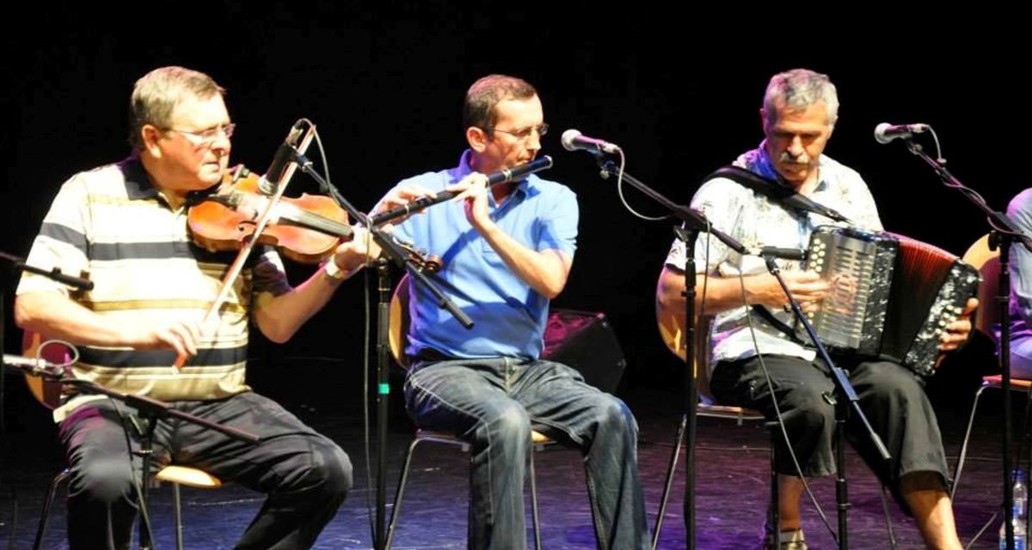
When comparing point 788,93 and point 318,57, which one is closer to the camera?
point 788,93

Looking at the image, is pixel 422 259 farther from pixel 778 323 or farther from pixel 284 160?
pixel 778 323

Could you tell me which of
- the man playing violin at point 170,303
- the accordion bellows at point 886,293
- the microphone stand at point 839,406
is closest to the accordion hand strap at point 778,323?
the accordion bellows at point 886,293

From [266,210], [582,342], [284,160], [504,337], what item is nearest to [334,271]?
[266,210]

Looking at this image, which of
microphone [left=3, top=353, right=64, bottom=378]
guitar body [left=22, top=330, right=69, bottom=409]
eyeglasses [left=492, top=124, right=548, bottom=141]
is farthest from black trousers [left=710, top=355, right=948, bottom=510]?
microphone [left=3, top=353, right=64, bottom=378]

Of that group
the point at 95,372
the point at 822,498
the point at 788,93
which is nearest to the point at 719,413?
the point at 788,93

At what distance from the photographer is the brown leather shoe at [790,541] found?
13.9 feet

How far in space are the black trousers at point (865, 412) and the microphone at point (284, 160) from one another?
4.65ft

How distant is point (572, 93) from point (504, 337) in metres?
3.95

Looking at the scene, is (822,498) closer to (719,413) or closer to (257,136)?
(719,413)

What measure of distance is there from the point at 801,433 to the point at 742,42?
163 inches

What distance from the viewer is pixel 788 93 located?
13.6 feet

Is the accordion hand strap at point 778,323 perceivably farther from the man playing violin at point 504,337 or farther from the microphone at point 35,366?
the microphone at point 35,366

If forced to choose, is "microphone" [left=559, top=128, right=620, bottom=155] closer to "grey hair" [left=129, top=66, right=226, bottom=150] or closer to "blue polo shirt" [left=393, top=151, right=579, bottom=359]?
"blue polo shirt" [left=393, top=151, right=579, bottom=359]

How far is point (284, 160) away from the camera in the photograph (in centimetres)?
336
